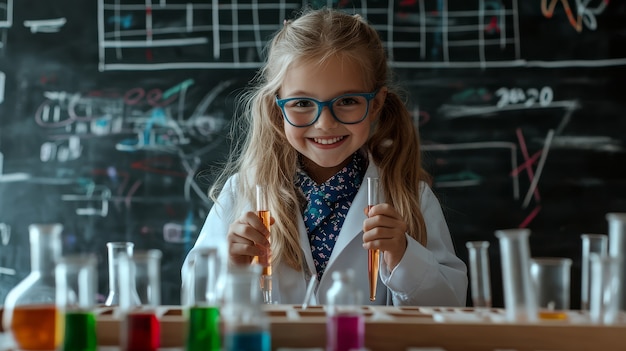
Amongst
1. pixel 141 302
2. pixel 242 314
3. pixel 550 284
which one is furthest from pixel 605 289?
pixel 141 302

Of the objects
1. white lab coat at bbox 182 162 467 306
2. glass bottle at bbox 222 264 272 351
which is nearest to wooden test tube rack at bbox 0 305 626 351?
glass bottle at bbox 222 264 272 351

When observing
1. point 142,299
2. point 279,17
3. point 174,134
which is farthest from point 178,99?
point 142,299

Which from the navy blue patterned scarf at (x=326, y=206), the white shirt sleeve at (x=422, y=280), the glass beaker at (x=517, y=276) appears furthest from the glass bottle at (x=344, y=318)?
the navy blue patterned scarf at (x=326, y=206)

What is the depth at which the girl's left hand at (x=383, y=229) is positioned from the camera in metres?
1.68

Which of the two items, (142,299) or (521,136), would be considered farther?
(521,136)

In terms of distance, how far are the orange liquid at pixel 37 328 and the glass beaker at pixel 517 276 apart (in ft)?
2.06

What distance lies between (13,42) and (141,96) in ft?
2.03

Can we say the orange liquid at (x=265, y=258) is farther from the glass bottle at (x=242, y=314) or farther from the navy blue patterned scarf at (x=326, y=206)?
the glass bottle at (x=242, y=314)

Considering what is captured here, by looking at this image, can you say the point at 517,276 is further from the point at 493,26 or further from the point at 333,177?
the point at 493,26

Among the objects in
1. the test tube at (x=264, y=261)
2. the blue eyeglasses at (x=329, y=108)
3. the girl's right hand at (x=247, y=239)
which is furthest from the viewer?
the blue eyeglasses at (x=329, y=108)

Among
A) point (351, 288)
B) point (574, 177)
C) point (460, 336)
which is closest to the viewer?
point (351, 288)

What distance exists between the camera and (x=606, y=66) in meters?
3.15

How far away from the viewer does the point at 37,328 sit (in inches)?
40.6

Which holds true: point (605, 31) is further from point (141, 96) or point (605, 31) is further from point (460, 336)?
point (460, 336)
